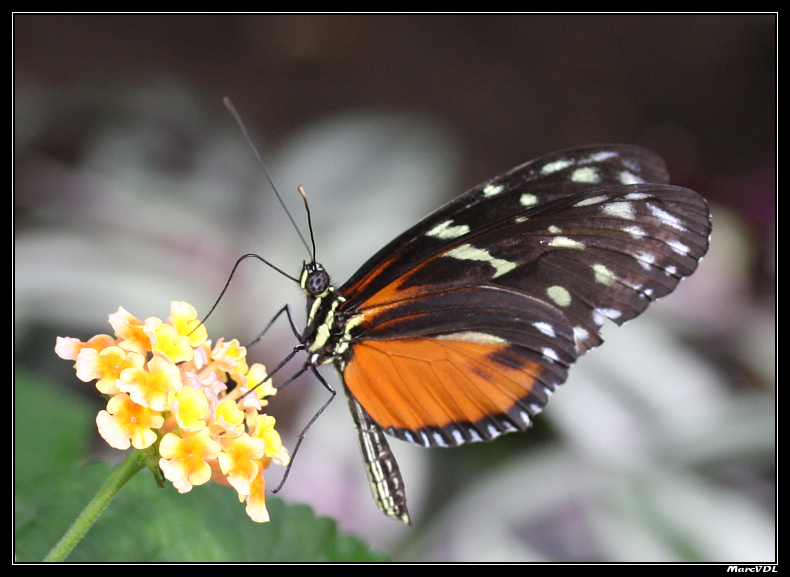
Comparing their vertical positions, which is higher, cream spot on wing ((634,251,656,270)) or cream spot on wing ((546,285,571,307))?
cream spot on wing ((634,251,656,270))

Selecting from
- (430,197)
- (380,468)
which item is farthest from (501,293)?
(430,197)

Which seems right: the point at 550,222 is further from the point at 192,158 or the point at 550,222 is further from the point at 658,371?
the point at 192,158

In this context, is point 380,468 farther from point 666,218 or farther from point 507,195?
point 666,218

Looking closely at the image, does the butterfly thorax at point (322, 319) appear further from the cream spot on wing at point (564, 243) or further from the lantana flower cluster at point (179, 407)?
the cream spot on wing at point (564, 243)

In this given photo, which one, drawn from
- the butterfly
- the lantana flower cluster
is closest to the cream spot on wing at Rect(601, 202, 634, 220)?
the butterfly

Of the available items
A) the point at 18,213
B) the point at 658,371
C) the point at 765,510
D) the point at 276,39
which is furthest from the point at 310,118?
→ the point at 765,510

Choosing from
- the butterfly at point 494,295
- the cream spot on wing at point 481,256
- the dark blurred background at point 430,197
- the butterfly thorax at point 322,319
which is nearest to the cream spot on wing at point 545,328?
the butterfly at point 494,295

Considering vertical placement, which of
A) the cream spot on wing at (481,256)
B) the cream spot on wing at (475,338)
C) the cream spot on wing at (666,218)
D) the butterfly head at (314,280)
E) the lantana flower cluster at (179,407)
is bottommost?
the lantana flower cluster at (179,407)

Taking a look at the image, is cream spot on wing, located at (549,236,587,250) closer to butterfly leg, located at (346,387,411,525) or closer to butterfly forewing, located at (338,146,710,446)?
butterfly forewing, located at (338,146,710,446)
